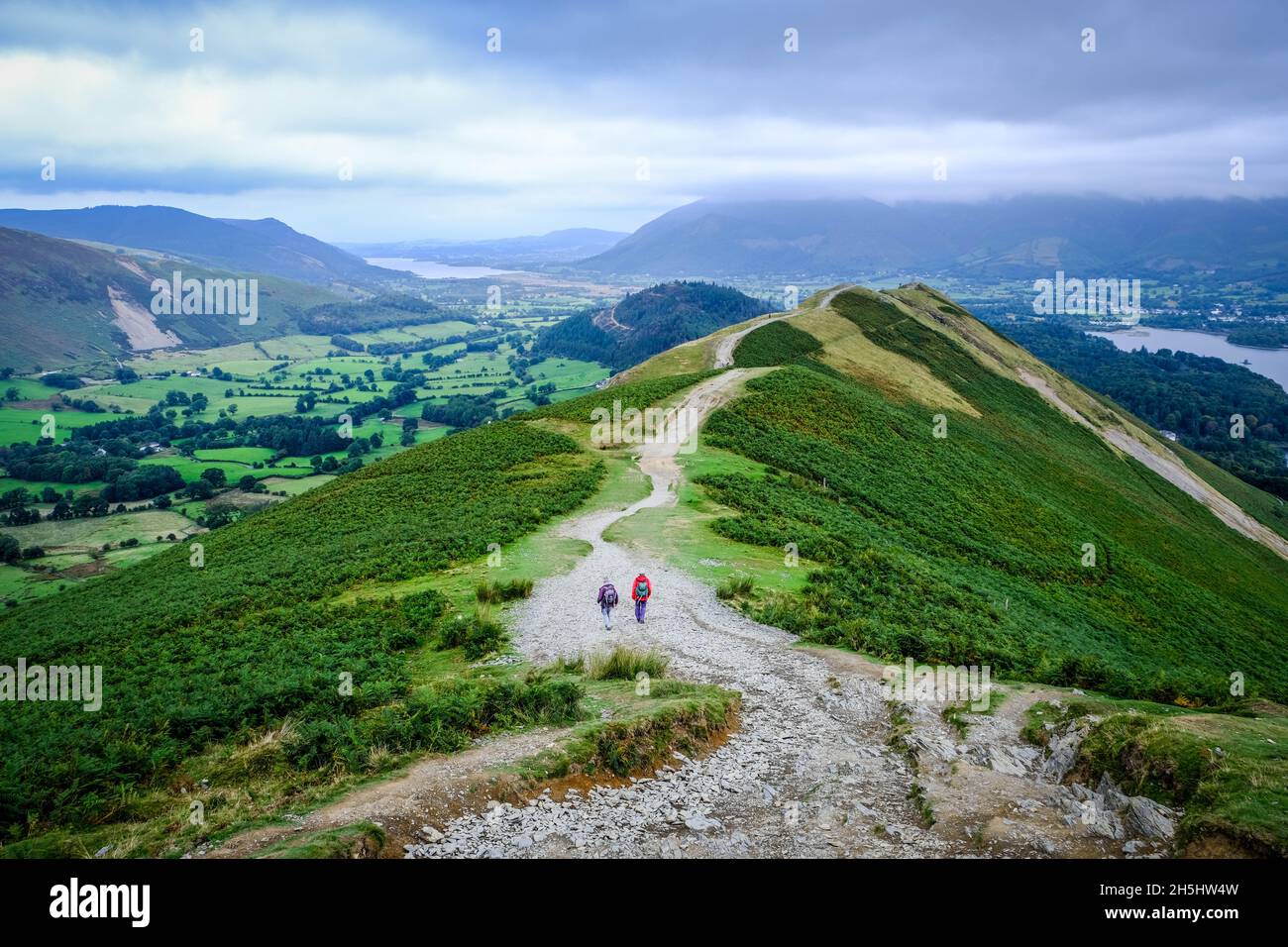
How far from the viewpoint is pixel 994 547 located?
4762 cm

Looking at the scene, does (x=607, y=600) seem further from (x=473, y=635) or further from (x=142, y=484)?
(x=142, y=484)

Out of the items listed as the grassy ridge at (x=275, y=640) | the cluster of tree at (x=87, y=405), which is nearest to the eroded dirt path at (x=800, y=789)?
the grassy ridge at (x=275, y=640)

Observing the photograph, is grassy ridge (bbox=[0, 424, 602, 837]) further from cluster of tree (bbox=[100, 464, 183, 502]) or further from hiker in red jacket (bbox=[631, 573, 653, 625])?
cluster of tree (bbox=[100, 464, 183, 502])

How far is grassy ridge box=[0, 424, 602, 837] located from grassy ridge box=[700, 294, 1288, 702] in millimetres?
12002

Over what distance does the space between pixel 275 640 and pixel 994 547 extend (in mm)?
42854

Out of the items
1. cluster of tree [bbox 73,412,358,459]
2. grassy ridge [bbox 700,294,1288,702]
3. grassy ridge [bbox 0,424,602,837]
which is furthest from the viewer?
cluster of tree [bbox 73,412,358,459]

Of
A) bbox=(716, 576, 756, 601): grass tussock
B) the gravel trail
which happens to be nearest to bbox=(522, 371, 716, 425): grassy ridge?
bbox=(716, 576, 756, 601): grass tussock

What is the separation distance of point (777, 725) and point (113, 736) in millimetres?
14084

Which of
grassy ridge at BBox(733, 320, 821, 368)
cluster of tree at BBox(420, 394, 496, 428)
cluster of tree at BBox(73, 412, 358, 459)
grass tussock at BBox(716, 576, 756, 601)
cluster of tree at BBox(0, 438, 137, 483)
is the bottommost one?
cluster of tree at BBox(0, 438, 137, 483)

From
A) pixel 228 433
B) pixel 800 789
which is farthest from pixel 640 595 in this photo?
pixel 228 433

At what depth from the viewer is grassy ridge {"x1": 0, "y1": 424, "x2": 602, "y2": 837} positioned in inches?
543

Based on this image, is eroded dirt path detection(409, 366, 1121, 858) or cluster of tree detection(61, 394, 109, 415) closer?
eroded dirt path detection(409, 366, 1121, 858)

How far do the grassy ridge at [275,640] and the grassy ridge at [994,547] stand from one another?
12.0 m
